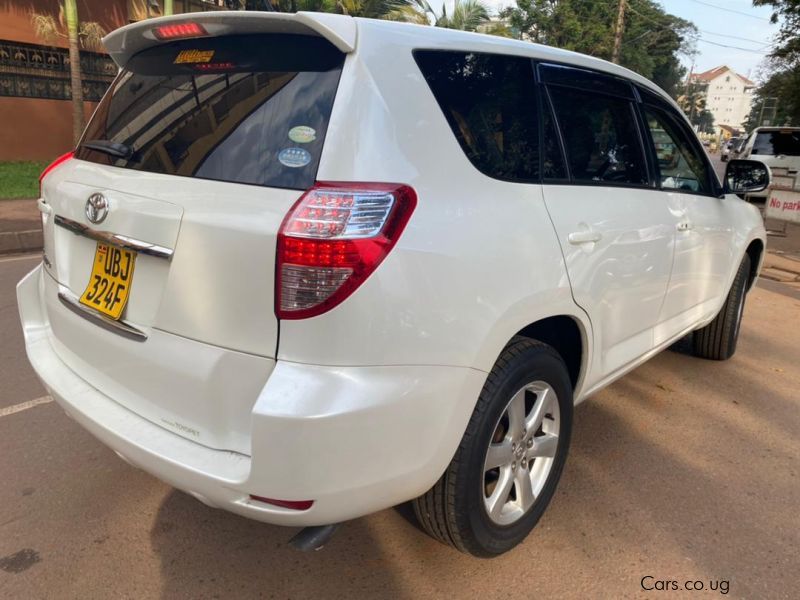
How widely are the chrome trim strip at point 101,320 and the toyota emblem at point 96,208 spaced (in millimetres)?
308

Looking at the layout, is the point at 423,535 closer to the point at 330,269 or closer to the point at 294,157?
the point at 330,269

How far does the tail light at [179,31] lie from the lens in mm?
2055

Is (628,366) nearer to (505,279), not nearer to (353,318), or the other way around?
(505,279)

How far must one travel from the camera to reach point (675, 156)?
10.9 feet

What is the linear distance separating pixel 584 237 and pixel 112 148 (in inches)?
67.7

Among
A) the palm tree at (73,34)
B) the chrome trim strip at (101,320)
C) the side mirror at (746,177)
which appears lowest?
the chrome trim strip at (101,320)

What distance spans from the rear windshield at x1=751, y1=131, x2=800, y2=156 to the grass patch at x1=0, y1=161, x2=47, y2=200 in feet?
48.5

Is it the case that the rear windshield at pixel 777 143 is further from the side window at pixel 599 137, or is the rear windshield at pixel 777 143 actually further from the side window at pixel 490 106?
the side window at pixel 490 106

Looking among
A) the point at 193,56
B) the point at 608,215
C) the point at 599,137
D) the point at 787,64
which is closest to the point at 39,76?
the point at 193,56

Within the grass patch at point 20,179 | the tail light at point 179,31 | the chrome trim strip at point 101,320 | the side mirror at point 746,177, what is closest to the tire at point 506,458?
the chrome trim strip at point 101,320

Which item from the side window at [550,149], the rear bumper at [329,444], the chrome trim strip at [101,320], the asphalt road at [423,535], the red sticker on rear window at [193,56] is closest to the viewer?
the rear bumper at [329,444]

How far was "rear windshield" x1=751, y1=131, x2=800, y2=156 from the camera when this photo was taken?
1360cm

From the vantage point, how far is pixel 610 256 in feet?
8.23

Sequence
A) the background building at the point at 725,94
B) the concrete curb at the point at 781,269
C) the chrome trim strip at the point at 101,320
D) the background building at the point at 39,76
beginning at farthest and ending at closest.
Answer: the background building at the point at 725,94 < the background building at the point at 39,76 < the concrete curb at the point at 781,269 < the chrome trim strip at the point at 101,320
